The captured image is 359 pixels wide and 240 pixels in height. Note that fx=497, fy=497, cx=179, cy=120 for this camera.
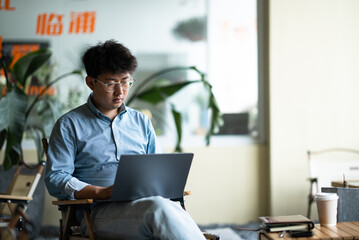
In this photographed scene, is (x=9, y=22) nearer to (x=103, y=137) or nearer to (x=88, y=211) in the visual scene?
(x=103, y=137)

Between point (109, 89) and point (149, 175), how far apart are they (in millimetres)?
566

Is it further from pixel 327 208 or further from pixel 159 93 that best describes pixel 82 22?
pixel 327 208

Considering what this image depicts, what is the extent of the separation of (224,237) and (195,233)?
1934 millimetres

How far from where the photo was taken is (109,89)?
268 cm

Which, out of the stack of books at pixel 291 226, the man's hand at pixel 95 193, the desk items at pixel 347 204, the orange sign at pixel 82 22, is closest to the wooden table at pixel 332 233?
the stack of books at pixel 291 226

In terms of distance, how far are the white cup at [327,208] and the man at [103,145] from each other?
0.75 m

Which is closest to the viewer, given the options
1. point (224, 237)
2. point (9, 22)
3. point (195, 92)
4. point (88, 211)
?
point (88, 211)

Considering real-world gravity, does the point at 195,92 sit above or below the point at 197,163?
above

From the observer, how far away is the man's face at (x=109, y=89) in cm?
266

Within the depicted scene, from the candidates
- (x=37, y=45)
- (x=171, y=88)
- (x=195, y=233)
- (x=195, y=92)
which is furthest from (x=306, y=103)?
(x=195, y=233)

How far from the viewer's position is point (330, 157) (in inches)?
197

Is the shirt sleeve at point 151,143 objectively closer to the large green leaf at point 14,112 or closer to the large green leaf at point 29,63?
the large green leaf at point 14,112

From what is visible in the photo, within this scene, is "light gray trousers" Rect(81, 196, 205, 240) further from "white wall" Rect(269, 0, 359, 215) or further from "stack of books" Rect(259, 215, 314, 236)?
"white wall" Rect(269, 0, 359, 215)

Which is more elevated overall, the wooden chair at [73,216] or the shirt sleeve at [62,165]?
the shirt sleeve at [62,165]
